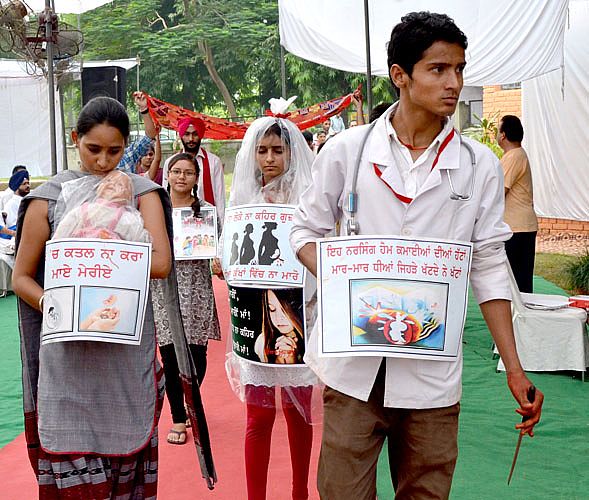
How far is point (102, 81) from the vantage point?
8820 mm

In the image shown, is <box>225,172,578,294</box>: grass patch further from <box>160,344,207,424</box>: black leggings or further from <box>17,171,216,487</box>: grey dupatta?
<box>17,171,216,487</box>: grey dupatta

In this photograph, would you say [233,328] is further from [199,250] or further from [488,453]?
[488,453]

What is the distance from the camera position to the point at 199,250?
504cm

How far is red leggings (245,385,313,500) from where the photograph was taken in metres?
3.74

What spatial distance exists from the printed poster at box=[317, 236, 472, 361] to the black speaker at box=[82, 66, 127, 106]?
267 inches

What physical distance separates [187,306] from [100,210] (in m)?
2.42

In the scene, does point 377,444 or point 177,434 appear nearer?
point 377,444

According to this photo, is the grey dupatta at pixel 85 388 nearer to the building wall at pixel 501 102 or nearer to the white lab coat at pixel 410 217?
the white lab coat at pixel 410 217

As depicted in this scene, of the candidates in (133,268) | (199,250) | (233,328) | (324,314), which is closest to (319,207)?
(324,314)

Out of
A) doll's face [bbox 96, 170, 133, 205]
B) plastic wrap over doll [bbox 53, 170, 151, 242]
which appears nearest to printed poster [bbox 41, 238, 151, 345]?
plastic wrap over doll [bbox 53, 170, 151, 242]

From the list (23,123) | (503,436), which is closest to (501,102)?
(23,123)

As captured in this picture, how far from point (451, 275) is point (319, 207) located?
1.51 ft

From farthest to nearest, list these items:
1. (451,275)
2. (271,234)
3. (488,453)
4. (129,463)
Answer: (488,453) < (271,234) < (129,463) < (451,275)

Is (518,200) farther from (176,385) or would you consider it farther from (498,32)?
(176,385)
